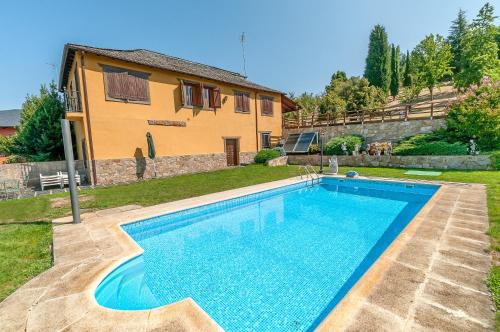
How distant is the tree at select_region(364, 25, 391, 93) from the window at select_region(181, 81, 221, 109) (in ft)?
92.7

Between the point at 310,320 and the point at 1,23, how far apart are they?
1511cm

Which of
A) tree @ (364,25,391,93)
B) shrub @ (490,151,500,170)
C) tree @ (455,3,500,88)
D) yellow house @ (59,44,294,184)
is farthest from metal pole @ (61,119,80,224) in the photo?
tree @ (364,25,391,93)

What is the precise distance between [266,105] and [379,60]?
24.5 m

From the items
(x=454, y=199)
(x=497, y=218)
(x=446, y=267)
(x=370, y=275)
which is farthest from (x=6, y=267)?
(x=454, y=199)

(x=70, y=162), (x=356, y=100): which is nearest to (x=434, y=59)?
(x=356, y=100)

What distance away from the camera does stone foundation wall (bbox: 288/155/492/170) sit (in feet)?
34.8

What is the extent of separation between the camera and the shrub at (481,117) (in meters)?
10.7

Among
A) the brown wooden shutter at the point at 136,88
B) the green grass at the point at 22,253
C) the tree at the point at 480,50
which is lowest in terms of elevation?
the green grass at the point at 22,253

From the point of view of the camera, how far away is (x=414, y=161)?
40.5 feet

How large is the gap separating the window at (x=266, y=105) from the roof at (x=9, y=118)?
33.5 meters

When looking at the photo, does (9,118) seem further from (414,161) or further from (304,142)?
(414,161)

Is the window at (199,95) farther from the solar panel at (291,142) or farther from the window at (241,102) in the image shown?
the solar panel at (291,142)

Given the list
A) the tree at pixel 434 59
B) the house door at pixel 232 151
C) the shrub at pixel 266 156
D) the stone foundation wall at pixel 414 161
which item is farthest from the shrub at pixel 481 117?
the tree at pixel 434 59

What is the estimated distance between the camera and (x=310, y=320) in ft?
9.29
